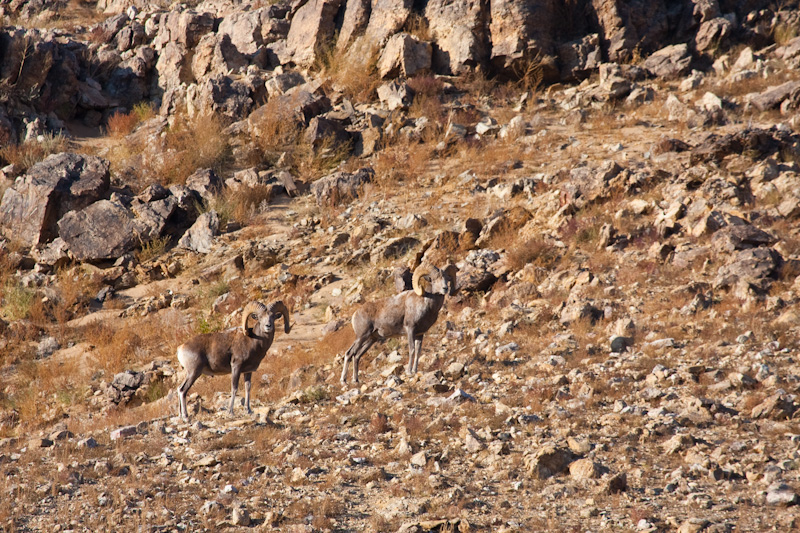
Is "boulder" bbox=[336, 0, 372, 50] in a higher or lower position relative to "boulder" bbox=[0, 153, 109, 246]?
higher

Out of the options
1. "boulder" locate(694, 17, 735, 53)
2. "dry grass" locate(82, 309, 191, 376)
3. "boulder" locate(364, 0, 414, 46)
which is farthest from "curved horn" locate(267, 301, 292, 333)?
"boulder" locate(694, 17, 735, 53)

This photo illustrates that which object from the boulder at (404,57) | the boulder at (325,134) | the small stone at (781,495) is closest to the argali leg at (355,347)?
the small stone at (781,495)

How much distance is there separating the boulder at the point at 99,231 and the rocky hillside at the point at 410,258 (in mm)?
83

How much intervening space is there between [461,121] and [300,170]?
5350 mm

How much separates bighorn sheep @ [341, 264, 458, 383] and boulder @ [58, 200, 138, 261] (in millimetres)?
10486

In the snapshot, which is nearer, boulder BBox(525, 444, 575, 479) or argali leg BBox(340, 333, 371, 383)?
boulder BBox(525, 444, 575, 479)

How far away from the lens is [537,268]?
13.5 m

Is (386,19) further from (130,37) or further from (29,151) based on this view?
(29,151)

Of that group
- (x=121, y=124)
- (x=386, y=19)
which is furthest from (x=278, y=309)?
(x=121, y=124)

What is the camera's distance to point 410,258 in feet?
50.5

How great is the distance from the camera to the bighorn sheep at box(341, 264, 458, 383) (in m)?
10.2

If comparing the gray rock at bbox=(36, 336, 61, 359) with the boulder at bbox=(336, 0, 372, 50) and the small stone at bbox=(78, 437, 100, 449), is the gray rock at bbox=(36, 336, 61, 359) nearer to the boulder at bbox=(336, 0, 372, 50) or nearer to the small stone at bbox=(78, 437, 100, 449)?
the small stone at bbox=(78, 437, 100, 449)

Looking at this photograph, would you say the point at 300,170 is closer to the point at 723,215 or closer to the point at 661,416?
the point at 723,215

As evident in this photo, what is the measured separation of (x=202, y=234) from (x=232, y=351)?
31.1 feet
